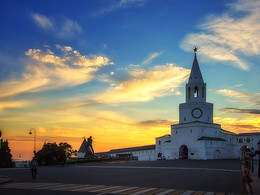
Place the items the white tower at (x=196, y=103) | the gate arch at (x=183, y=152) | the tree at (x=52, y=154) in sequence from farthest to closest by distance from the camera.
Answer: the white tower at (x=196, y=103), the gate arch at (x=183, y=152), the tree at (x=52, y=154)

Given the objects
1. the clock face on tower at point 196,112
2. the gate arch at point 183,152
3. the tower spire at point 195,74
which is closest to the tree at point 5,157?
the gate arch at point 183,152

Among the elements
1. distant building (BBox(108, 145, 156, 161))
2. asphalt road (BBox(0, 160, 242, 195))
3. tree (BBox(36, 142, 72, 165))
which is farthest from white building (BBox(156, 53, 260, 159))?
asphalt road (BBox(0, 160, 242, 195))

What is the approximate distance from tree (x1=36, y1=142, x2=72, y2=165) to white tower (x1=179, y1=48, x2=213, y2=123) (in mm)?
39976

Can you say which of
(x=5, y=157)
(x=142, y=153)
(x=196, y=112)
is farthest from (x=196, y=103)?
(x=5, y=157)

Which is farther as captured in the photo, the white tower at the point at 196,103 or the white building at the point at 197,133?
the white tower at the point at 196,103

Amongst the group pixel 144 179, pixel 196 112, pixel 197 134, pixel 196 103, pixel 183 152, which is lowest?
pixel 183 152

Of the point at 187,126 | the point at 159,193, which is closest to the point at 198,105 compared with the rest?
the point at 187,126

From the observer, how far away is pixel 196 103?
89.9 metres

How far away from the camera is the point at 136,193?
14734 millimetres

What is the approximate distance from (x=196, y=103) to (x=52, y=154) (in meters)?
44.5

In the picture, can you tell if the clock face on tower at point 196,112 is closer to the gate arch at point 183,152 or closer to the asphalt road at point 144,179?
the gate arch at point 183,152

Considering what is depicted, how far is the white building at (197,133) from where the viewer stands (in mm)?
85625

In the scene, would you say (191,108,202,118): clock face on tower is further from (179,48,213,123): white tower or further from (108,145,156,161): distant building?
(108,145,156,161): distant building

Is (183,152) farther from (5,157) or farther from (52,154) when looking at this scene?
(5,157)
